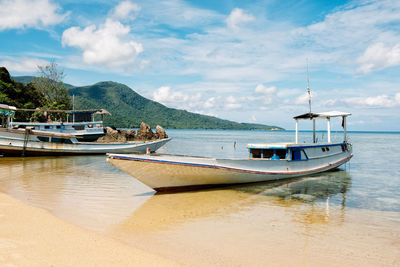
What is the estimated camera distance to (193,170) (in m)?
12.1

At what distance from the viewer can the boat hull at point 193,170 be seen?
11.3 meters

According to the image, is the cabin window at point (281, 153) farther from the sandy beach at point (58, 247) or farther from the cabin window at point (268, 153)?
the sandy beach at point (58, 247)

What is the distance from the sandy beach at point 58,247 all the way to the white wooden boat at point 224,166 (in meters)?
4.39

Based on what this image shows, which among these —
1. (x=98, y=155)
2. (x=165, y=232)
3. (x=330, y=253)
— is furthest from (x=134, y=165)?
(x=98, y=155)

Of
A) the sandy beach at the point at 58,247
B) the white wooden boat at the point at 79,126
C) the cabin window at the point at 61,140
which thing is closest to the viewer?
the sandy beach at the point at 58,247

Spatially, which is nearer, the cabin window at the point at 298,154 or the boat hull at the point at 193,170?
the boat hull at the point at 193,170

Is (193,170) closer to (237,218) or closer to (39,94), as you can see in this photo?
(237,218)

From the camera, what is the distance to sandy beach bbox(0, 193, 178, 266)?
4941 millimetres

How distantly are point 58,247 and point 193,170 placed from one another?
7.09 m

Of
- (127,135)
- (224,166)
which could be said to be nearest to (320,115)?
(224,166)

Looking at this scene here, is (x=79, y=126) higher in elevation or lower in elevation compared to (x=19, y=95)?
lower

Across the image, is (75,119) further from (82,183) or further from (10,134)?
(82,183)

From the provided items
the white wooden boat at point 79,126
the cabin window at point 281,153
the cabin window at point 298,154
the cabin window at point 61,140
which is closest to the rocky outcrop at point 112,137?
the white wooden boat at point 79,126

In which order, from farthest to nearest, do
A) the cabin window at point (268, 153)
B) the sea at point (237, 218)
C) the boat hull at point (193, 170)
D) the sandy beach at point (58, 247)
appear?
the cabin window at point (268, 153) → the boat hull at point (193, 170) → the sea at point (237, 218) → the sandy beach at point (58, 247)
